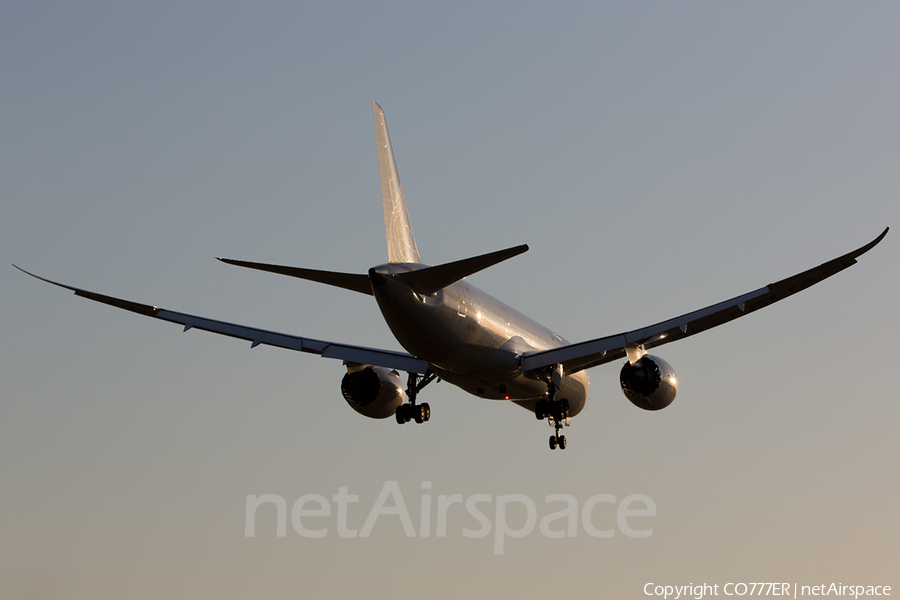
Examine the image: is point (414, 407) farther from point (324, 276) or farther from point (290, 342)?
point (324, 276)

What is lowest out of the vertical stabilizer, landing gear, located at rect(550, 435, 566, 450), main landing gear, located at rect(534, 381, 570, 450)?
landing gear, located at rect(550, 435, 566, 450)

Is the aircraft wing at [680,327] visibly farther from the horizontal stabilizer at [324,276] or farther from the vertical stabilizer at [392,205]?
the horizontal stabilizer at [324,276]

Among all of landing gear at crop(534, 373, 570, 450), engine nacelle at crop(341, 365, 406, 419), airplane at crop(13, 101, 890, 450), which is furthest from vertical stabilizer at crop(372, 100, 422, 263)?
landing gear at crop(534, 373, 570, 450)

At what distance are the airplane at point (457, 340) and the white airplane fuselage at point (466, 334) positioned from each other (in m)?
0.03

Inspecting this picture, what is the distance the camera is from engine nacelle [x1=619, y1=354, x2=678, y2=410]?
34.2 m

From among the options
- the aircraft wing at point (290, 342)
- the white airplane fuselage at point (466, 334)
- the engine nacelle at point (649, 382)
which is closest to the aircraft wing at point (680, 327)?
the engine nacelle at point (649, 382)

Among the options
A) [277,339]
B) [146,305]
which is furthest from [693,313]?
[146,305]

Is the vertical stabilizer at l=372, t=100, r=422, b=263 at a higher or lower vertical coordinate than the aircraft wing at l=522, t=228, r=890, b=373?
higher

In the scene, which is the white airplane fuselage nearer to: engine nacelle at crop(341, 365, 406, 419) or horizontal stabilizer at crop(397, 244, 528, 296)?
horizontal stabilizer at crop(397, 244, 528, 296)

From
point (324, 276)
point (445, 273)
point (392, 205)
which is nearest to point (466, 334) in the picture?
point (445, 273)

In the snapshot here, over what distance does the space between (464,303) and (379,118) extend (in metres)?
7.73

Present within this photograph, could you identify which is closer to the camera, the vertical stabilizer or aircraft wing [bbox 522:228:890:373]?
aircraft wing [bbox 522:228:890:373]

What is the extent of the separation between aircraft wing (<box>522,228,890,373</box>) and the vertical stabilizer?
536cm

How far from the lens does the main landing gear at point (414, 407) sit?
35531 millimetres
